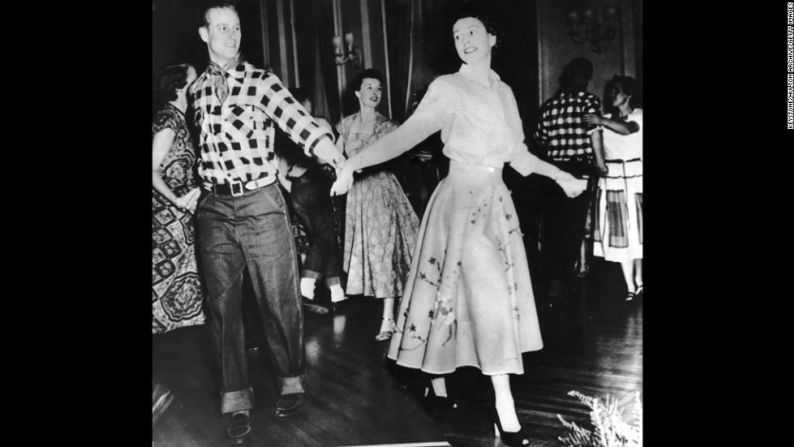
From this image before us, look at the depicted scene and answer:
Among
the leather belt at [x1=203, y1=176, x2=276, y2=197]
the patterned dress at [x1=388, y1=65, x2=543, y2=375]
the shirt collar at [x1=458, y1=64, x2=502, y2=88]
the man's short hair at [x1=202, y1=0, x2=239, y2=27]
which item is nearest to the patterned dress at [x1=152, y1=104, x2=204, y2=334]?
the leather belt at [x1=203, y1=176, x2=276, y2=197]

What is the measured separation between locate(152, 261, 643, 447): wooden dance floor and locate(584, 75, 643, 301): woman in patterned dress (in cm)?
7

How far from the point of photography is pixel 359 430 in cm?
244

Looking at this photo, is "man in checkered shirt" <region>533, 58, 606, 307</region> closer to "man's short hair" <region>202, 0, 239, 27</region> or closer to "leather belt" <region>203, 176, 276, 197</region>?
"leather belt" <region>203, 176, 276, 197</region>

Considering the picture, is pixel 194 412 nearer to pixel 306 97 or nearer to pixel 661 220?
pixel 306 97

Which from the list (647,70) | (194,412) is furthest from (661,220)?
(194,412)

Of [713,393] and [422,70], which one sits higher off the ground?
[422,70]

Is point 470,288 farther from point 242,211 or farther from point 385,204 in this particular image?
point 242,211

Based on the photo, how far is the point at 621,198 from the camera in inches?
98.0

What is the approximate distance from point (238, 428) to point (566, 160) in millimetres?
1591

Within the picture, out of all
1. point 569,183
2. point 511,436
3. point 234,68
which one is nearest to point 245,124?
point 234,68

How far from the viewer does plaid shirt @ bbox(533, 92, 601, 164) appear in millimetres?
2488

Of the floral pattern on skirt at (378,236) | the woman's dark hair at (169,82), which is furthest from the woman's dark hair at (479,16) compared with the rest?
the woman's dark hair at (169,82)

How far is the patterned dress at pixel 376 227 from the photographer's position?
2.53m
